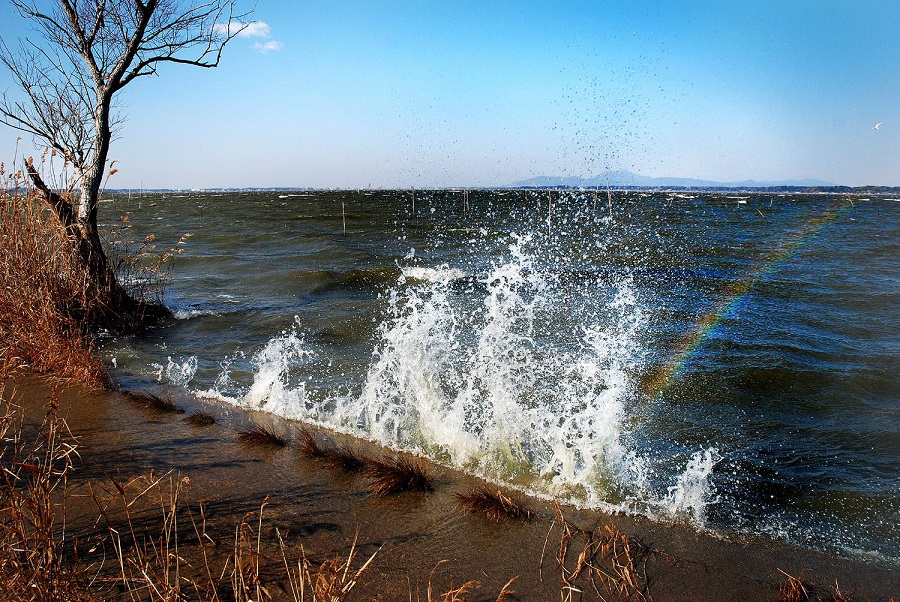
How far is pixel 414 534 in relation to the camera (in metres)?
3.50

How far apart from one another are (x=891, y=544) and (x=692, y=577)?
1.96 metres

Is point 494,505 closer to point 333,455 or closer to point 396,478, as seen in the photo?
point 396,478

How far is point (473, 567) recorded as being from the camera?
10.4 ft

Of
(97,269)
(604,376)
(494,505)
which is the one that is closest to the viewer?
(494,505)

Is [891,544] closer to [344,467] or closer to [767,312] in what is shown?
[344,467]

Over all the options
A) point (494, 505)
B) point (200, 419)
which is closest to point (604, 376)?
point (494, 505)

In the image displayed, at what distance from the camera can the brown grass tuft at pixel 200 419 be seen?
5.29 meters

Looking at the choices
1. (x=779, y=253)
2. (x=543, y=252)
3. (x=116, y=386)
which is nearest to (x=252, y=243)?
(x=543, y=252)

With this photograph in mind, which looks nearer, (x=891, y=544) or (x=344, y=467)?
(x=891, y=544)

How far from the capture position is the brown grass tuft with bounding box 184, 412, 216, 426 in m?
5.29

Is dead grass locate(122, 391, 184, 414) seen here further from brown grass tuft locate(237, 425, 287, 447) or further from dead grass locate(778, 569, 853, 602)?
dead grass locate(778, 569, 853, 602)

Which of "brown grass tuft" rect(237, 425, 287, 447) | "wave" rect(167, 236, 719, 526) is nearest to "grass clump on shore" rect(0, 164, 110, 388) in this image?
"wave" rect(167, 236, 719, 526)

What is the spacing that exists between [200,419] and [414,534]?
3.03 meters

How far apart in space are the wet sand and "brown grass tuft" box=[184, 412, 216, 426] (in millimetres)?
470
